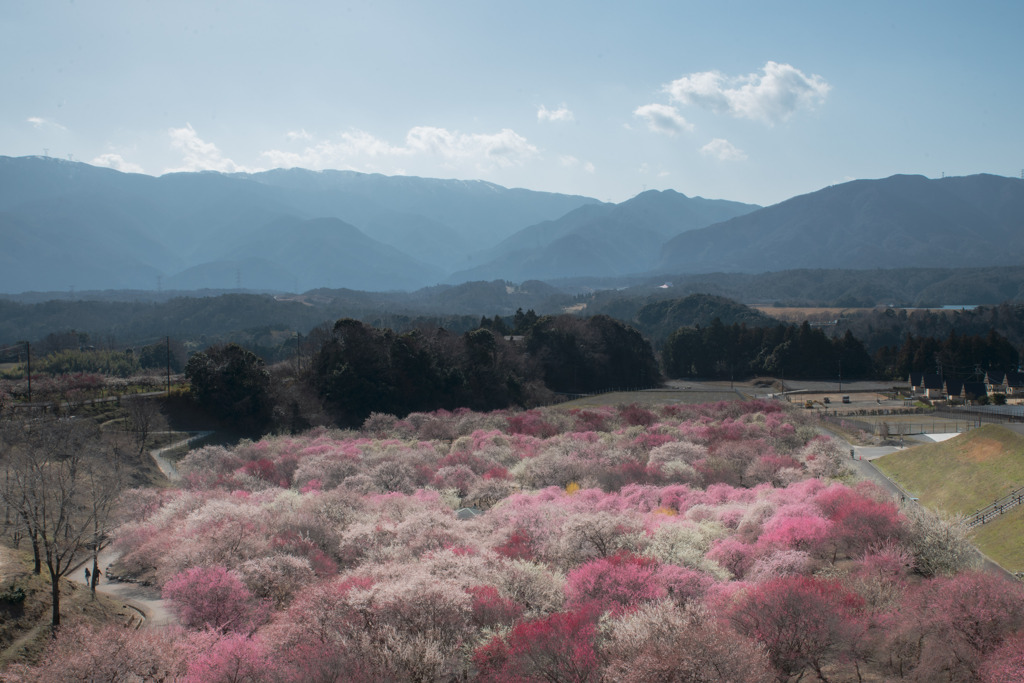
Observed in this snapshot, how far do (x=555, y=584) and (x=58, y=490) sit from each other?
15.7 metres

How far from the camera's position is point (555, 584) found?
17094mm

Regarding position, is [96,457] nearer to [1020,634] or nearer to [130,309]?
[1020,634]

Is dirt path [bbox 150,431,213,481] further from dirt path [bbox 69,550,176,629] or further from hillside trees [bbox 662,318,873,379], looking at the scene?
hillside trees [bbox 662,318,873,379]

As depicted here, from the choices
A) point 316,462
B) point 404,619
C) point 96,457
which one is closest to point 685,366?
point 316,462

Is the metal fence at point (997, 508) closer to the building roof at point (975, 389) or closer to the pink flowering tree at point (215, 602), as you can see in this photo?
the pink flowering tree at point (215, 602)

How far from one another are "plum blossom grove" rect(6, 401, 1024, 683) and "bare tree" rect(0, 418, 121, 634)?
1.80 metres

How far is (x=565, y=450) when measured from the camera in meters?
35.7

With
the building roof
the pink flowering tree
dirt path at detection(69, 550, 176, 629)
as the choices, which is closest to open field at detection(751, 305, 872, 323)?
the building roof

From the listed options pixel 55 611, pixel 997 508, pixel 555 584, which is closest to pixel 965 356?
pixel 997 508

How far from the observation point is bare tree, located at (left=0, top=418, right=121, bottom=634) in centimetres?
1897

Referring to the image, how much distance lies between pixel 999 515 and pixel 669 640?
18.2 meters

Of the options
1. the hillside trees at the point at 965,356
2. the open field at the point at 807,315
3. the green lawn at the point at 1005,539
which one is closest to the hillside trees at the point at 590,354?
the hillside trees at the point at 965,356

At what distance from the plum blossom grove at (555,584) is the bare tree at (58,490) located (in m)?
1.80

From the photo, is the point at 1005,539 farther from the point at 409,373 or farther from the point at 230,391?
the point at 230,391
